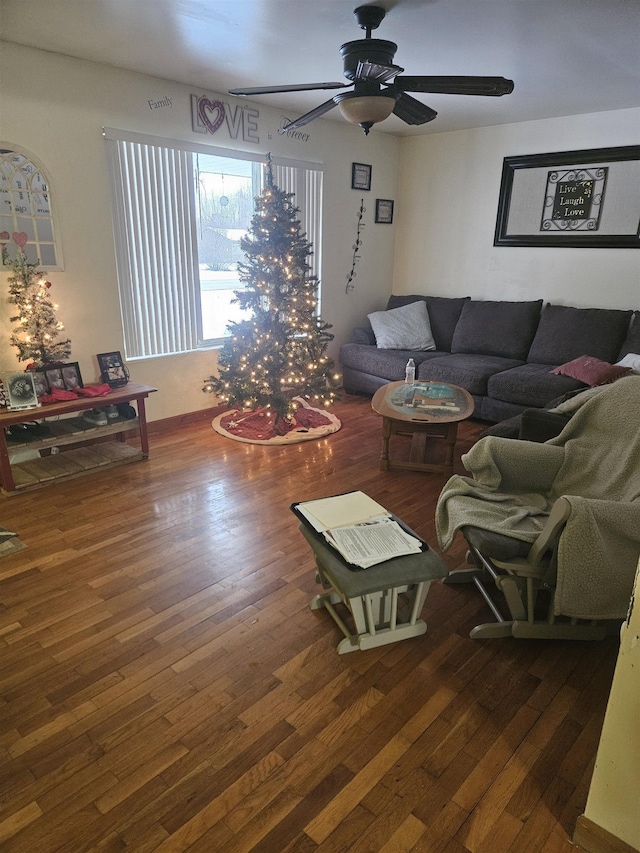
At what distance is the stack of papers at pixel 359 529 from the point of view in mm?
1981

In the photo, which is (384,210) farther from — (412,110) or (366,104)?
(366,104)

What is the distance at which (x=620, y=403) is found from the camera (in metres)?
2.33

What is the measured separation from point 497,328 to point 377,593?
3.65m

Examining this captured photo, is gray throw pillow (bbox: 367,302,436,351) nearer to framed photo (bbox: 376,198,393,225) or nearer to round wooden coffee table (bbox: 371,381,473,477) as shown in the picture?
framed photo (bbox: 376,198,393,225)

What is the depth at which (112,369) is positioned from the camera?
3.86 metres

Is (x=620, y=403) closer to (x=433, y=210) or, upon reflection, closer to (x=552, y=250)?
(x=552, y=250)

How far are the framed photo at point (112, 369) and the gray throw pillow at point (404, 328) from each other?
2530 mm

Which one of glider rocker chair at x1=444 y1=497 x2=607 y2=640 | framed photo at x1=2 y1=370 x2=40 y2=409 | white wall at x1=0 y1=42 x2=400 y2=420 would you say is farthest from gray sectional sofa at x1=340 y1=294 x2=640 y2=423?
framed photo at x1=2 y1=370 x2=40 y2=409

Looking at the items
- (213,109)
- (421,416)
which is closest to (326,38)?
(213,109)

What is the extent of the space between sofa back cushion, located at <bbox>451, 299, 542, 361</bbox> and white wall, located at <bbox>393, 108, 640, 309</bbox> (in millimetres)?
309

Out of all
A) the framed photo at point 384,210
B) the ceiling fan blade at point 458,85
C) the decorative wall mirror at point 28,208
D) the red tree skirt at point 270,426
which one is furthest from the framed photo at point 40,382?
the framed photo at point 384,210

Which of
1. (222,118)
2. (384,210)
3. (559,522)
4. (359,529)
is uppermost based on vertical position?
(222,118)

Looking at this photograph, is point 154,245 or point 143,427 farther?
point 154,245

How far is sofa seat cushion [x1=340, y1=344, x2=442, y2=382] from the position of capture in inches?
195
